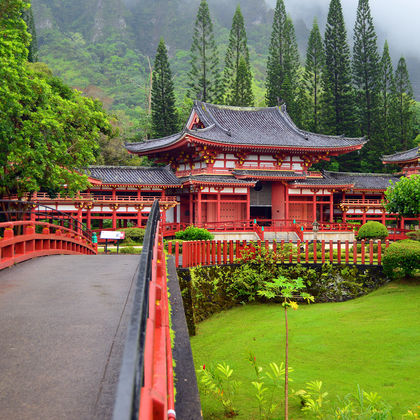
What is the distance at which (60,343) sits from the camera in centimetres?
518

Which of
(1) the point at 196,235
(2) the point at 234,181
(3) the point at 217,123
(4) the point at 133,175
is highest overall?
(3) the point at 217,123

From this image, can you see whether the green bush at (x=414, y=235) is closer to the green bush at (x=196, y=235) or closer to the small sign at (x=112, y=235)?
the green bush at (x=196, y=235)

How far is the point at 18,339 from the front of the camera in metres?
5.30

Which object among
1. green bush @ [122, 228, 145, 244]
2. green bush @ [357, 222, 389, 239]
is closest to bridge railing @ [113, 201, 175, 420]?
green bush @ [122, 228, 145, 244]

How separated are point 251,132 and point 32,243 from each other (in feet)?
80.1

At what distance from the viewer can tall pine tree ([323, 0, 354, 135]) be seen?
4994cm

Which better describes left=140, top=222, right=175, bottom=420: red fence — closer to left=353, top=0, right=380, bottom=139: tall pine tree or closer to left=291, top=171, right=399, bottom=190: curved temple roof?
left=291, top=171, right=399, bottom=190: curved temple roof

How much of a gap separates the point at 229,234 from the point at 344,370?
60.7 feet

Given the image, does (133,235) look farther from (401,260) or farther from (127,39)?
(127,39)

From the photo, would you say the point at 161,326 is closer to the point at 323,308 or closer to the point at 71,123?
the point at 323,308

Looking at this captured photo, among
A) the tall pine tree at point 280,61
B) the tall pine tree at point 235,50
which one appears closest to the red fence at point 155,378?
the tall pine tree at point 280,61

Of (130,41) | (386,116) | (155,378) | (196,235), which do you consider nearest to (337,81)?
(386,116)

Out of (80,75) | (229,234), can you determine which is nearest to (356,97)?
(229,234)

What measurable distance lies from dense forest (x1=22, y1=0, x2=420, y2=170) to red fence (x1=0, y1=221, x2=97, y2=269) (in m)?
52.1
